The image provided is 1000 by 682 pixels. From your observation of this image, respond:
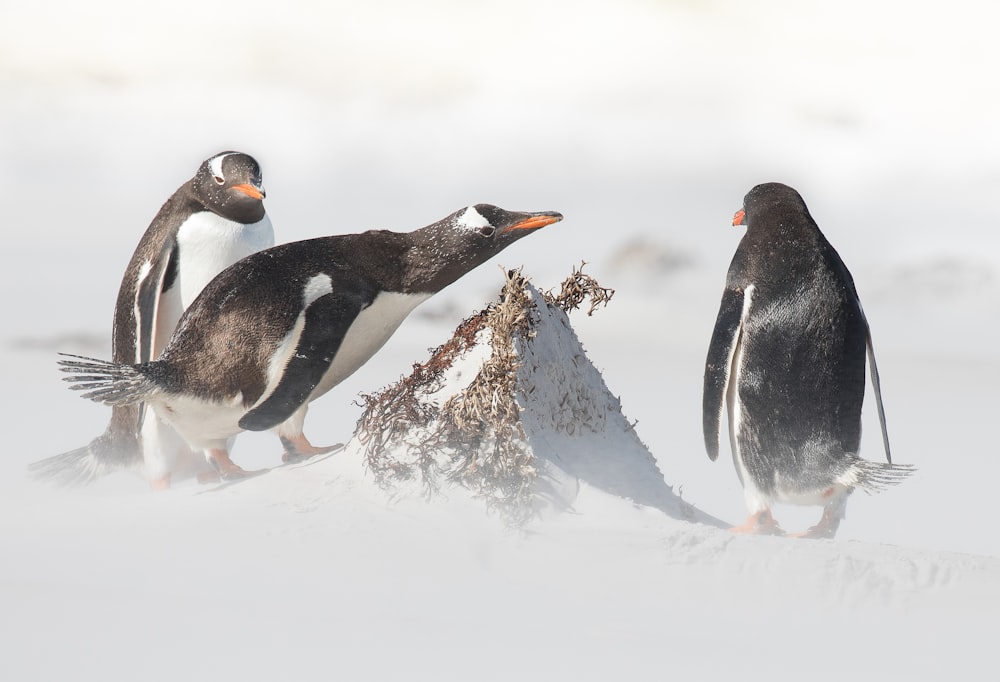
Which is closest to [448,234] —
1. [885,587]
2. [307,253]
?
[307,253]

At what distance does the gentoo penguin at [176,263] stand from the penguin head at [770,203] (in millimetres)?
2494

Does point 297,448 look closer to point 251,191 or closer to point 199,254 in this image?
point 199,254

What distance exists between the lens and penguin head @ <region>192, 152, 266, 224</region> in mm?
6504

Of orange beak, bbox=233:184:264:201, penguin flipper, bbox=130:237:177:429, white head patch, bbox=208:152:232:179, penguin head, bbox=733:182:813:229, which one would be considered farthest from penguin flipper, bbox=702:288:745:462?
penguin flipper, bbox=130:237:177:429

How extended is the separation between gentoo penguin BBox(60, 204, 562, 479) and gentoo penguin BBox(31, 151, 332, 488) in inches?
23.8

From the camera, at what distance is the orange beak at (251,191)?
6.37 metres

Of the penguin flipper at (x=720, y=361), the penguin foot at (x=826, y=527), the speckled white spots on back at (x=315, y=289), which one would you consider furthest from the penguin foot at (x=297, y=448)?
the penguin foot at (x=826, y=527)

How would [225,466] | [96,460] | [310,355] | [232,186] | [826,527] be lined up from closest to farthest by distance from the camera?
[310,355] → [826,527] → [225,466] → [232,186] → [96,460]

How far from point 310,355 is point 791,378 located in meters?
2.22

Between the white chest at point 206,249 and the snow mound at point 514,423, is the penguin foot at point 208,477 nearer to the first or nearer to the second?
the white chest at point 206,249

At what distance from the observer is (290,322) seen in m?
5.67

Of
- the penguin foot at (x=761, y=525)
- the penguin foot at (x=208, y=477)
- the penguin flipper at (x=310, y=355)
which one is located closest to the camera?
the penguin flipper at (x=310, y=355)

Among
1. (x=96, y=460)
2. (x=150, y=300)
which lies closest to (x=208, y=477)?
(x=96, y=460)

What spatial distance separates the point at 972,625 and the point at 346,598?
2437mm
